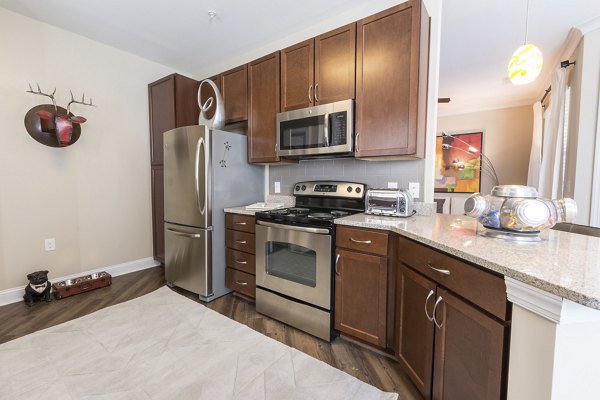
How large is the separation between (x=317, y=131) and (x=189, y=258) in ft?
5.63

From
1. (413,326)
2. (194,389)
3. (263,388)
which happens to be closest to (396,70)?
(413,326)

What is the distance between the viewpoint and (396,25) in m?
1.78

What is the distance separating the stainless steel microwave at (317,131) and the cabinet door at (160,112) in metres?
1.55

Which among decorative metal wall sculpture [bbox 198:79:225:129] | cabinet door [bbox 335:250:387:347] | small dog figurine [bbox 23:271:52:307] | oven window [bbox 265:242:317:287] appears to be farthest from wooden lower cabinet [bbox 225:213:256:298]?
small dog figurine [bbox 23:271:52:307]

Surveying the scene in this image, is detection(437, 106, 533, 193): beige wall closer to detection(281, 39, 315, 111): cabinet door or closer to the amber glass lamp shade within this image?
the amber glass lamp shade

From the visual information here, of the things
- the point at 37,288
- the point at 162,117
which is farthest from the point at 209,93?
the point at 37,288

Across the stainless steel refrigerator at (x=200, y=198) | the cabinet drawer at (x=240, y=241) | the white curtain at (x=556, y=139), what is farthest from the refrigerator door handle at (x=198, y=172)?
the white curtain at (x=556, y=139)

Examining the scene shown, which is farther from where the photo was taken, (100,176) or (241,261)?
(100,176)

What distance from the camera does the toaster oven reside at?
6.12 ft

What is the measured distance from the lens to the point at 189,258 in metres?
2.55

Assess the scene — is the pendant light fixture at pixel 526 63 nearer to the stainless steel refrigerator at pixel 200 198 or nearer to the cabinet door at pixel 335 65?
the cabinet door at pixel 335 65

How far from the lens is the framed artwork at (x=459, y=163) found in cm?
491

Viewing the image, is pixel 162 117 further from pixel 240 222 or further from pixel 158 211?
pixel 240 222

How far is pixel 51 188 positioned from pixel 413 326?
11.2 ft
